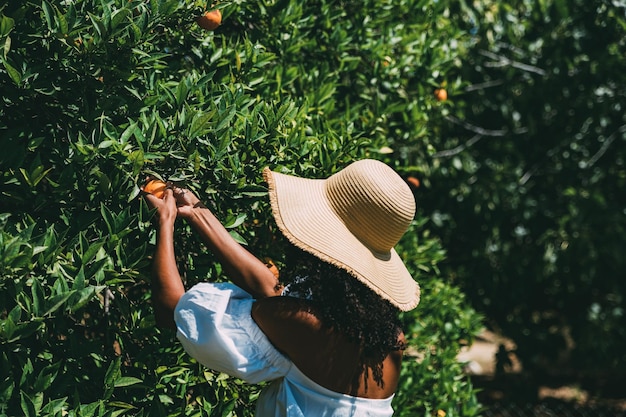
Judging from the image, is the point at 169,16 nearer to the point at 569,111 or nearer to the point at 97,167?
the point at 97,167

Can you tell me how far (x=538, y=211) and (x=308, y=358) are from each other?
3853mm

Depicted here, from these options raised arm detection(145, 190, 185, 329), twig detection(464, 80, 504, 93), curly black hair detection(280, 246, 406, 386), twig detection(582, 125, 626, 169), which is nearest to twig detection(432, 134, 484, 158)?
twig detection(464, 80, 504, 93)

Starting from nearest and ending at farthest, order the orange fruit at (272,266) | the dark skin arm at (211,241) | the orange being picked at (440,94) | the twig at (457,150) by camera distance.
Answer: the dark skin arm at (211,241)
the orange fruit at (272,266)
the orange being picked at (440,94)
the twig at (457,150)

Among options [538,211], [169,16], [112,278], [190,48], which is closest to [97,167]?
[112,278]

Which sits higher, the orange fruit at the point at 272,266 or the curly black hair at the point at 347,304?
the curly black hair at the point at 347,304

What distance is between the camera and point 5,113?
221 centimetres

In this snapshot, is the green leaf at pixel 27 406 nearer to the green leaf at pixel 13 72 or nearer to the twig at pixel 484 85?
the green leaf at pixel 13 72

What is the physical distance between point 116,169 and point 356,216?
703 millimetres

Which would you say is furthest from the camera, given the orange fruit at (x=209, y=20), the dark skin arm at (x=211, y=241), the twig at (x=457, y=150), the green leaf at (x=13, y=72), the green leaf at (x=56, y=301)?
the twig at (x=457, y=150)

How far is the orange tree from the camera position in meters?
1.97

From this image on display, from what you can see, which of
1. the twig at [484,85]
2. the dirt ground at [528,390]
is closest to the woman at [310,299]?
the twig at [484,85]

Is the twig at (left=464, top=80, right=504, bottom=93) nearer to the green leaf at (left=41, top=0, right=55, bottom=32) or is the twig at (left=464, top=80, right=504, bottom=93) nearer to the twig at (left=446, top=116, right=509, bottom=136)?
the twig at (left=446, top=116, right=509, bottom=136)

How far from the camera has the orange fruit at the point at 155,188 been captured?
7.03ft

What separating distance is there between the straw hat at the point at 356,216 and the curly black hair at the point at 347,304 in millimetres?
49
